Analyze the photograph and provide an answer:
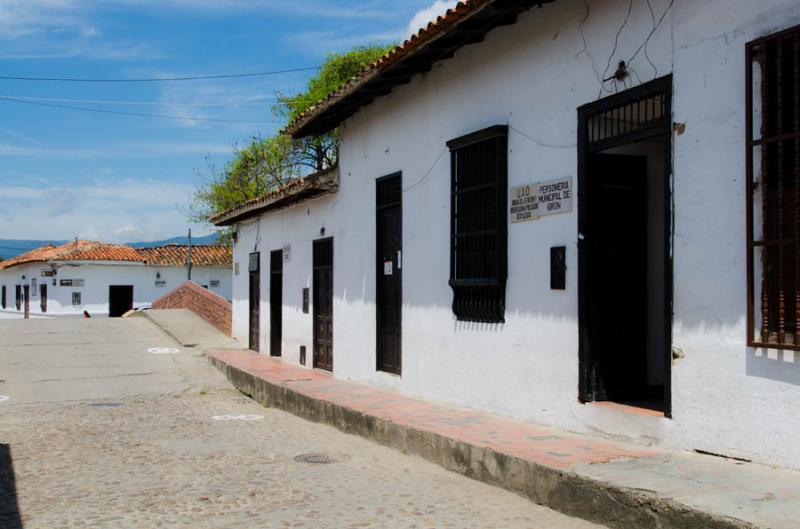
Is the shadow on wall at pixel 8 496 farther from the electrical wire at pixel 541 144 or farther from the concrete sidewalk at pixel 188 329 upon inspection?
the concrete sidewalk at pixel 188 329

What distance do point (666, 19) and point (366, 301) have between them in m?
6.80

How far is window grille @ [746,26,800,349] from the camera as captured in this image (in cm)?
509

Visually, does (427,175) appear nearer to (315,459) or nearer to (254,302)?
(315,459)

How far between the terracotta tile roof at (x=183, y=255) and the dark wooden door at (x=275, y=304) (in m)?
27.7

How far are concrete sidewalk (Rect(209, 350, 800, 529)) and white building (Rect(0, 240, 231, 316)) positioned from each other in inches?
1389

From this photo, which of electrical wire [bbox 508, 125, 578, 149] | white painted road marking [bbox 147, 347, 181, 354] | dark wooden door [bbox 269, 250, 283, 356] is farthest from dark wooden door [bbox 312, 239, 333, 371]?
electrical wire [bbox 508, 125, 578, 149]

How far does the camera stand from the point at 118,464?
755 cm

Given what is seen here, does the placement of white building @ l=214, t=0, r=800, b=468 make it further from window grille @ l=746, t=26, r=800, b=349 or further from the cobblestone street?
the cobblestone street

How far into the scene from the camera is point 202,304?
2477cm

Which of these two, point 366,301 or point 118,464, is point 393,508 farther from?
point 366,301

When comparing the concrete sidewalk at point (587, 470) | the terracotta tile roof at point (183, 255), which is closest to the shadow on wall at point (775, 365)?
the concrete sidewalk at point (587, 470)

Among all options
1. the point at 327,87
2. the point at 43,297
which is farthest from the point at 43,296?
the point at 327,87

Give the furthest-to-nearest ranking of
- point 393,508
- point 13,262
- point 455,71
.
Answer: point 13,262 → point 455,71 → point 393,508

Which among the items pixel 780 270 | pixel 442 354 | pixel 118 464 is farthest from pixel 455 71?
pixel 118 464
